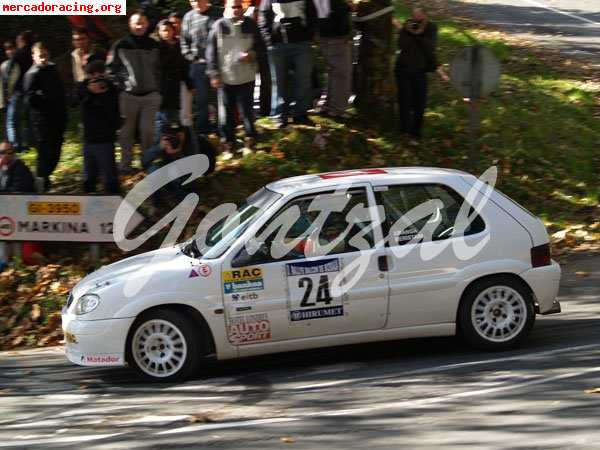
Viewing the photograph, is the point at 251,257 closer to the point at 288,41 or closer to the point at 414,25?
the point at 288,41

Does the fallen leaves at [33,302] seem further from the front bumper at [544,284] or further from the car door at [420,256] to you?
the front bumper at [544,284]

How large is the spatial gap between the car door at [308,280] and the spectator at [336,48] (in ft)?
22.3

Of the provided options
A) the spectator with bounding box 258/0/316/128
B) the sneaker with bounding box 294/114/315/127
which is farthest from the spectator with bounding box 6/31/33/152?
the sneaker with bounding box 294/114/315/127

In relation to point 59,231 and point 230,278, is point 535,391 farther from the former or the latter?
point 59,231

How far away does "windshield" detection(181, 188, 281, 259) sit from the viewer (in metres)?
9.52

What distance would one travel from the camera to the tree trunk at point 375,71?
54.7ft

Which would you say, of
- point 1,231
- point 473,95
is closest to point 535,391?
point 473,95

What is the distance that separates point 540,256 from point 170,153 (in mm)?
5839

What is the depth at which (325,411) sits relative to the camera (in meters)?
8.30

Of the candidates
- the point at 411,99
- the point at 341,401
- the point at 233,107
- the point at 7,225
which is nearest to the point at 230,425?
the point at 341,401

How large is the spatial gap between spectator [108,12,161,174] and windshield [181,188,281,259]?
16.0 feet

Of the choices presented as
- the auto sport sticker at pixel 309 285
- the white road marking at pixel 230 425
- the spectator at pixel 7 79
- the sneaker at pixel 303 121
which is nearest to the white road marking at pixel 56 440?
the white road marking at pixel 230 425

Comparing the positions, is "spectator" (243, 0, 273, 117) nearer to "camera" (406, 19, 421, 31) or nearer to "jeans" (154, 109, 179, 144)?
"jeans" (154, 109, 179, 144)

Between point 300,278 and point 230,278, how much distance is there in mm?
608
